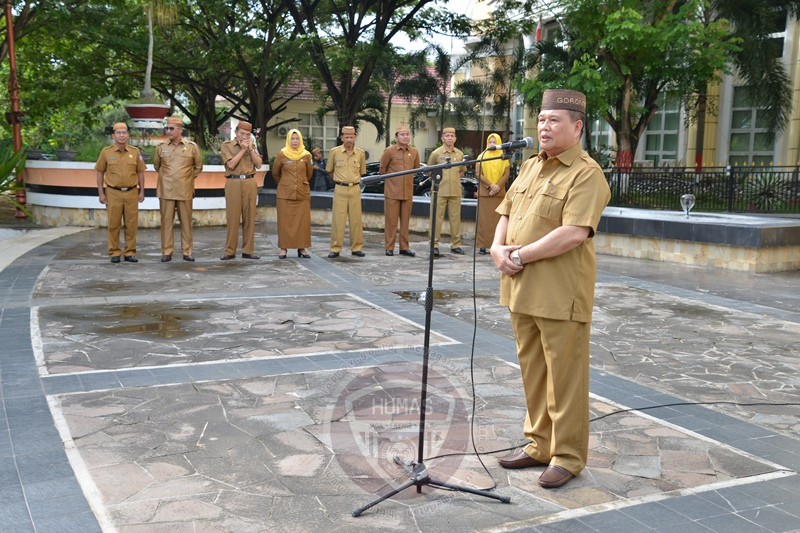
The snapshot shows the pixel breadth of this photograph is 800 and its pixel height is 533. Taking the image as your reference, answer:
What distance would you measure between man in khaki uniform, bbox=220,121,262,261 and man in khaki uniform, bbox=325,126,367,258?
127 centimetres

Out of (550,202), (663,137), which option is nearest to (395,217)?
(550,202)

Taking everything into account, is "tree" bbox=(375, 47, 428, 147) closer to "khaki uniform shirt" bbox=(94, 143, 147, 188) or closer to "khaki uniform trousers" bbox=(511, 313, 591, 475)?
"khaki uniform shirt" bbox=(94, 143, 147, 188)

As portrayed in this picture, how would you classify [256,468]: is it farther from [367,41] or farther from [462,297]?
[367,41]

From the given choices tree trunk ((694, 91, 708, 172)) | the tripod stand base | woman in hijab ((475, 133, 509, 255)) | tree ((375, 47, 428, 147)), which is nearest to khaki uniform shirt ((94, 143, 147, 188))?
woman in hijab ((475, 133, 509, 255))

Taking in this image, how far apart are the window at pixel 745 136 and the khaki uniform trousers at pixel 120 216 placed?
58.3 feet

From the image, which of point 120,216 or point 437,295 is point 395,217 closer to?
point 437,295

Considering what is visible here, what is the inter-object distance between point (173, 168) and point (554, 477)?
9047mm

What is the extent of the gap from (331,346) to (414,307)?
2.05 metres

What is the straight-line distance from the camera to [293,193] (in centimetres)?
1216

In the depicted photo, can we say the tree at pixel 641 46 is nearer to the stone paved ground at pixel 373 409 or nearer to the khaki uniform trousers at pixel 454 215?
the khaki uniform trousers at pixel 454 215

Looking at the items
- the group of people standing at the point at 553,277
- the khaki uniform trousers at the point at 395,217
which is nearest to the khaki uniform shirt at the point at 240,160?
the khaki uniform trousers at the point at 395,217

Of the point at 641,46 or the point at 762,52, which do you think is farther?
the point at 762,52

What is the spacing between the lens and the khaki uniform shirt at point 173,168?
11.6 m

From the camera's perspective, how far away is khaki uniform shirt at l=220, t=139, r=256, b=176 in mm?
11844
